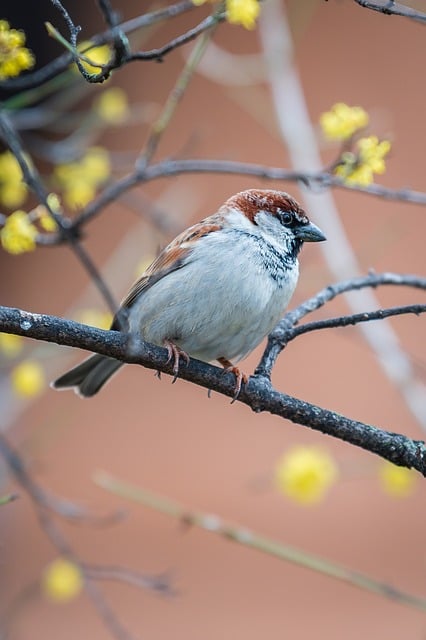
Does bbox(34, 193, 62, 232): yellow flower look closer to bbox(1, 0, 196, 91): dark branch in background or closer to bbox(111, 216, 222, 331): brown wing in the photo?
bbox(1, 0, 196, 91): dark branch in background

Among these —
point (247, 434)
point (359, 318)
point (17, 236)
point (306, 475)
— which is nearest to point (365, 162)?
point (359, 318)

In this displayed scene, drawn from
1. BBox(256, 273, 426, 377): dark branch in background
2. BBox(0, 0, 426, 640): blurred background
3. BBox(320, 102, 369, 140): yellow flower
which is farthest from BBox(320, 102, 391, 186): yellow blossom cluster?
BBox(0, 0, 426, 640): blurred background

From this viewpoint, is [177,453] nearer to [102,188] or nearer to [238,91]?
[238,91]

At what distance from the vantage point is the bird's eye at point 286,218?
2.61 m

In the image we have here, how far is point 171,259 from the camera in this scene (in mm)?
2521

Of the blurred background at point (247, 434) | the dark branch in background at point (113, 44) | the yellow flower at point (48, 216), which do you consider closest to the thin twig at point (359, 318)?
the yellow flower at point (48, 216)

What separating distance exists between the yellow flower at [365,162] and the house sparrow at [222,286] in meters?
0.50

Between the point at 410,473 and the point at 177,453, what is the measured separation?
94.7 inches

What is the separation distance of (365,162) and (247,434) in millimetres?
3163

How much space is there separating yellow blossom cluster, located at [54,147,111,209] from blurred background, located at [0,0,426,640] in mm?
1671

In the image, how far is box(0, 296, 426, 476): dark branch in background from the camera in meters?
1.61

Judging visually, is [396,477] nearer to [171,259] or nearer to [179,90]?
[171,259]

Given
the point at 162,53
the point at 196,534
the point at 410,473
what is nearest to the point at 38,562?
the point at 196,534

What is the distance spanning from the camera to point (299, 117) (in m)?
3.46
